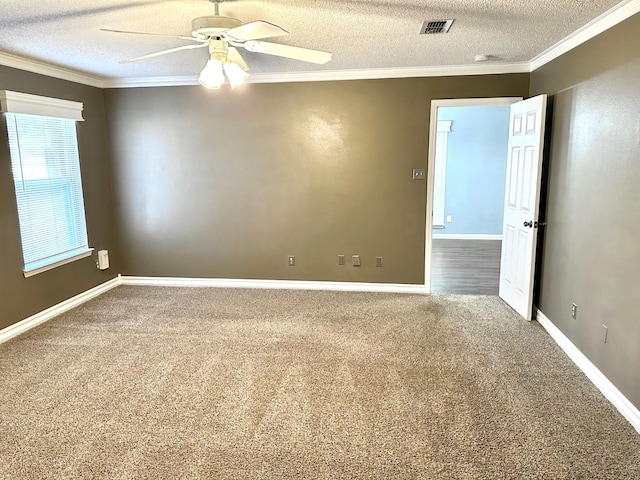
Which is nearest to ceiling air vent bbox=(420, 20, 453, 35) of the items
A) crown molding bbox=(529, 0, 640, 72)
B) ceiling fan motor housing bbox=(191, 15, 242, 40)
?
crown molding bbox=(529, 0, 640, 72)

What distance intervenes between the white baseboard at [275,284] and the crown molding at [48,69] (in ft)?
7.58

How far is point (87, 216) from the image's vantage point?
187 inches

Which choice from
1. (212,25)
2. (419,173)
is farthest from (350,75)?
(212,25)

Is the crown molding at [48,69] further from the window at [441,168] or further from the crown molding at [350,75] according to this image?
the window at [441,168]

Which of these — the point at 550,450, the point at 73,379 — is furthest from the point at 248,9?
the point at 550,450

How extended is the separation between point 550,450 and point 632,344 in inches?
33.4

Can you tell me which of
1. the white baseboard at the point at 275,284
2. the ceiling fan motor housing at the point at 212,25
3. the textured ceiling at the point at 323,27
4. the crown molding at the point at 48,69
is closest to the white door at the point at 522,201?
the textured ceiling at the point at 323,27

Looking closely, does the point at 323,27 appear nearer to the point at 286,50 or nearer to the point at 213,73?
the point at 286,50

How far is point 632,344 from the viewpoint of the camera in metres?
2.51

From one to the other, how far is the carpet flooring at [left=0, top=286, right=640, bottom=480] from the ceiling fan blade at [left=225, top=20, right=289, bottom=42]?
2.14 metres

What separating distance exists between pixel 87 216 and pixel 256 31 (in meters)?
3.51

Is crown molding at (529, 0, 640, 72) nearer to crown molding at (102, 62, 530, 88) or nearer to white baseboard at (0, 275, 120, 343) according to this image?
crown molding at (102, 62, 530, 88)

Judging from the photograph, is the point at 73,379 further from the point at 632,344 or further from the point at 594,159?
the point at 594,159

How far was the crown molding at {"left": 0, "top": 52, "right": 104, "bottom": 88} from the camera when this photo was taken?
365 centimetres
